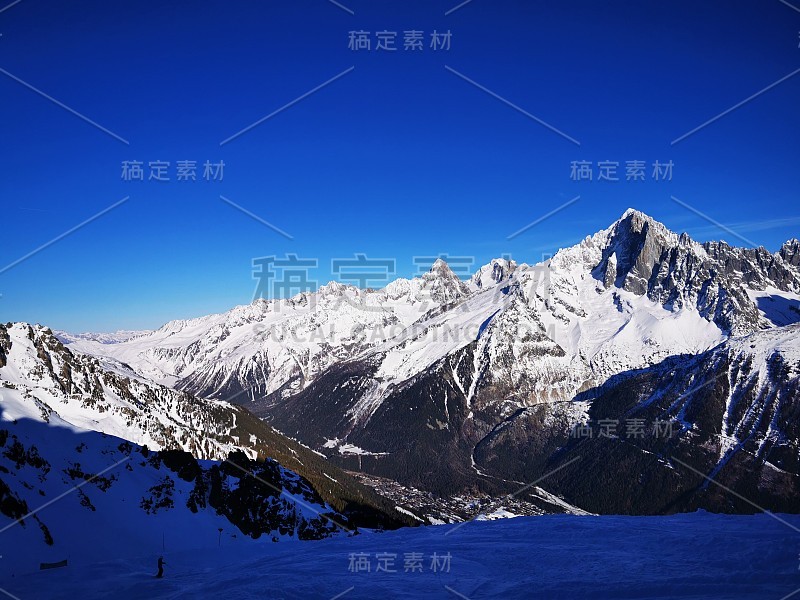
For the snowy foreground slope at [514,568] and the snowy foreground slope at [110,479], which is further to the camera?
the snowy foreground slope at [110,479]

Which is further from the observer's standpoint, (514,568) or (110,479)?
(110,479)

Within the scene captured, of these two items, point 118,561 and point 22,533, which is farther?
point 22,533

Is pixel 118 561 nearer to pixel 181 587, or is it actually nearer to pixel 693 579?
pixel 181 587

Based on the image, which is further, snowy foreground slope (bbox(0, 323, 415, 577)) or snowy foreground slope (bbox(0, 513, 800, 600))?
snowy foreground slope (bbox(0, 323, 415, 577))

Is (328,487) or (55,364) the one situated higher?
(55,364)

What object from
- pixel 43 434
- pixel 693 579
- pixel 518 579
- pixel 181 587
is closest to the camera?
pixel 693 579

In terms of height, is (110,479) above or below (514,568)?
below

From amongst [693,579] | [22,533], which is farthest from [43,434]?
[693,579]

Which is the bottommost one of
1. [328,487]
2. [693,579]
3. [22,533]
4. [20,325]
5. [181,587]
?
[328,487]
